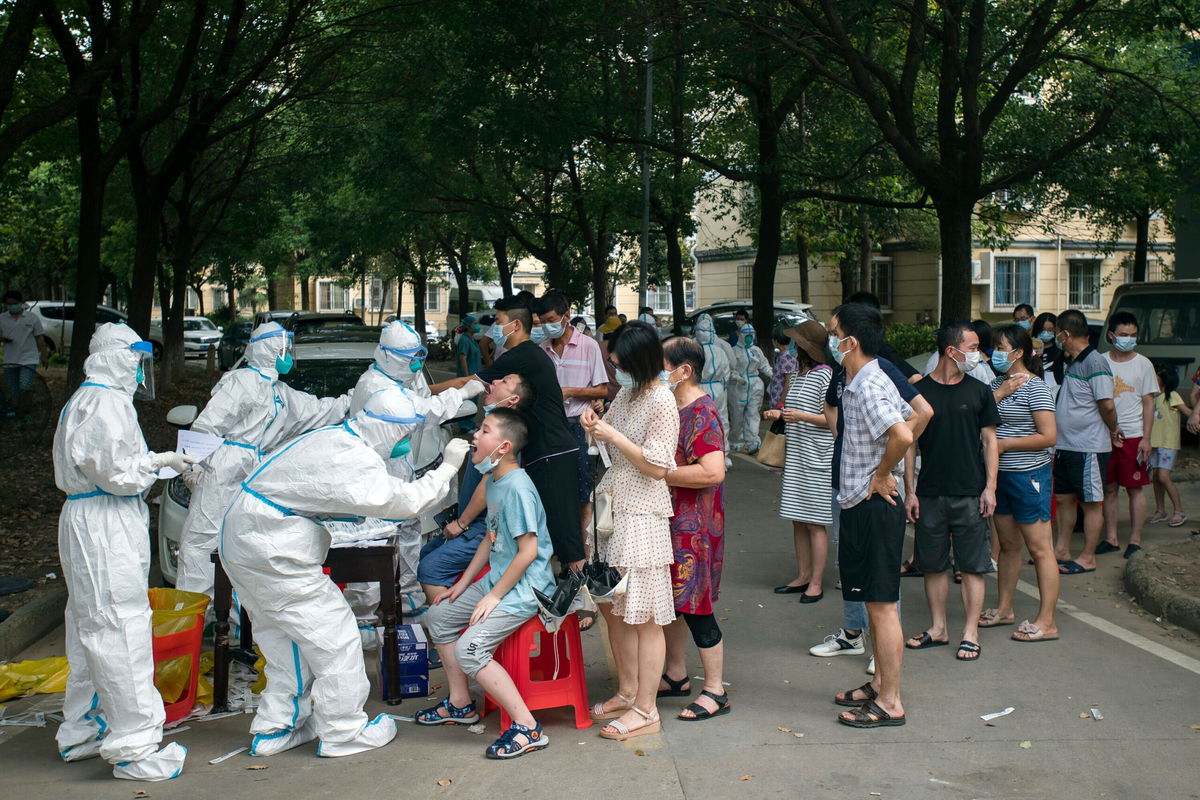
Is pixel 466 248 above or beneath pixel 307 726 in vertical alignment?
above

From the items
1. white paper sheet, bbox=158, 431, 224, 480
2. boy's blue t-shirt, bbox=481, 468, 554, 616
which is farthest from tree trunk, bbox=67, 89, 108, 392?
boy's blue t-shirt, bbox=481, 468, 554, 616

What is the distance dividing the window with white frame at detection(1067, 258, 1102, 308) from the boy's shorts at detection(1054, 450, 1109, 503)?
31683 millimetres

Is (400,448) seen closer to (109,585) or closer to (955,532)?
(109,585)

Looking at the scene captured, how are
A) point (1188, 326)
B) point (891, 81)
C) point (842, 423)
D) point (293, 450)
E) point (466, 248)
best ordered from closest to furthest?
point (293, 450) < point (842, 423) < point (891, 81) < point (1188, 326) < point (466, 248)

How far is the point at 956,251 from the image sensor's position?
1312 cm

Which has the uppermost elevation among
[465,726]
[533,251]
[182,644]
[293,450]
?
[533,251]

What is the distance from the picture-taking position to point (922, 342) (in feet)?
94.9

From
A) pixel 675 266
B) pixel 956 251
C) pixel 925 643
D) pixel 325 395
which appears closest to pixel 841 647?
pixel 925 643

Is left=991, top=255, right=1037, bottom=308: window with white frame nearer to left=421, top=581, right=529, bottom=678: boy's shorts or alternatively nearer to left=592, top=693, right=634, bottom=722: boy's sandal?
left=592, top=693, right=634, bottom=722: boy's sandal

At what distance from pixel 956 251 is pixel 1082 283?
89.9ft

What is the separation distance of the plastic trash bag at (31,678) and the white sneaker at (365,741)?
66.9 inches

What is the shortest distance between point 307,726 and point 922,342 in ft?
84.3

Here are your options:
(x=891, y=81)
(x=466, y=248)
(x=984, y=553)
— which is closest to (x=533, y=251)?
(x=466, y=248)

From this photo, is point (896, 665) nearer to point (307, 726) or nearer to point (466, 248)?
point (307, 726)
